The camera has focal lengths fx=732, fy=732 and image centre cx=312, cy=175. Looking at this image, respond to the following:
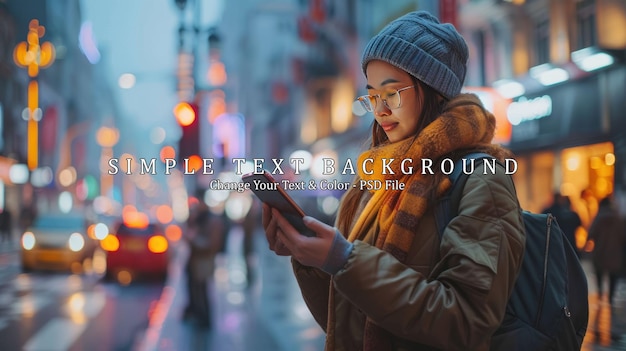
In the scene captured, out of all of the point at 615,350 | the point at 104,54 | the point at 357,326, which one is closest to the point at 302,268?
the point at 357,326

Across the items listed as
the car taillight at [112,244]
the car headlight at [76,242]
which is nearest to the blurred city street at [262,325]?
the car taillight at [112,244]

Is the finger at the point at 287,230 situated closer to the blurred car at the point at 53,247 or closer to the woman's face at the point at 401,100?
the woman's face at the point at 401,100

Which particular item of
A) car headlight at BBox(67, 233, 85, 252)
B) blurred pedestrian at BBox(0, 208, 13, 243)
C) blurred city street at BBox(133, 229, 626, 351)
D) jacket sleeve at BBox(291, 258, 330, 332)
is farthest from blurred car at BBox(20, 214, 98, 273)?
jacket sleeve at BBox(291, 258, 330, 332)

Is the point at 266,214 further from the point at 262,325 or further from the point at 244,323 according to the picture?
the point at 244,323

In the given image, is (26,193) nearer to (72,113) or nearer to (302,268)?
(72,113)

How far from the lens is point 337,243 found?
1.90 metres

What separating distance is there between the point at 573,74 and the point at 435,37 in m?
17.6

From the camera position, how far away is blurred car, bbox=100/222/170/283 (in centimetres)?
1688

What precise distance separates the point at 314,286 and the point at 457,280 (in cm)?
75

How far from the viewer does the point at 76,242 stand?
18.7 m

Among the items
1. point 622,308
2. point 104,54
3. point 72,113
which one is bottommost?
point 622,308

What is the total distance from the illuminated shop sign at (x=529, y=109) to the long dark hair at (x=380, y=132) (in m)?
18.4

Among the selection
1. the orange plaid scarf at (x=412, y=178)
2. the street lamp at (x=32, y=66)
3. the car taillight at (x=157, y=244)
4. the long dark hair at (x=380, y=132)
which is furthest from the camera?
the street lamp at (x=32, y=66)

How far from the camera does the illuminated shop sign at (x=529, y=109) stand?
20016 mm
